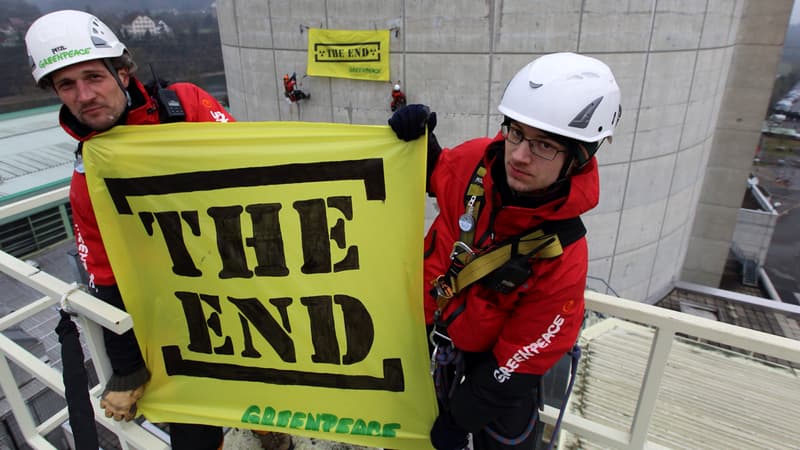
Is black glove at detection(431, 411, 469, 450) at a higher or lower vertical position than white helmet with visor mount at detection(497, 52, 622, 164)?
lower

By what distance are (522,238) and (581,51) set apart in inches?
251

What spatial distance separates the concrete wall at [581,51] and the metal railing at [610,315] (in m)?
5.98

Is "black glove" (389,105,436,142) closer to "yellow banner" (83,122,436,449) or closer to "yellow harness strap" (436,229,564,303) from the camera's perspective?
"yellow banner" (83,122,436,449)

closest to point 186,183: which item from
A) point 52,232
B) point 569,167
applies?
point 569,167

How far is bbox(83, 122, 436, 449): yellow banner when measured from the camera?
210 centimetres

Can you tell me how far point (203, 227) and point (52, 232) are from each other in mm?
→ 16605

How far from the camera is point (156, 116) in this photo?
7.90ft

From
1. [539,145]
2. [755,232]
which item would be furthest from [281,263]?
[755,232]

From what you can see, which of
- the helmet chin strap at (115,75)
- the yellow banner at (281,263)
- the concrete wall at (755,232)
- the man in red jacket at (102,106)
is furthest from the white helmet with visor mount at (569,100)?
the concrete wall at (755,232)

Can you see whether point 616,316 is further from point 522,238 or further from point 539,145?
point 539,145

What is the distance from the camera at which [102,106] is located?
7.13 ft

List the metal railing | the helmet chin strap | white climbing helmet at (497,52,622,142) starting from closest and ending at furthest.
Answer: white climbing helmet at (497,52,622,142)
the metal railing
the helmet chin strap

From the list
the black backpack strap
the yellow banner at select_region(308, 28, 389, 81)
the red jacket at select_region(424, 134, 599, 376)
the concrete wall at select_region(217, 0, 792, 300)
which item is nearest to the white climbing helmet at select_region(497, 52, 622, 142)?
the red jacket at select_region(424, 134, 599, 376)

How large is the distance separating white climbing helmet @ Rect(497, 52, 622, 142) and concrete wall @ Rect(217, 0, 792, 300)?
574cm
